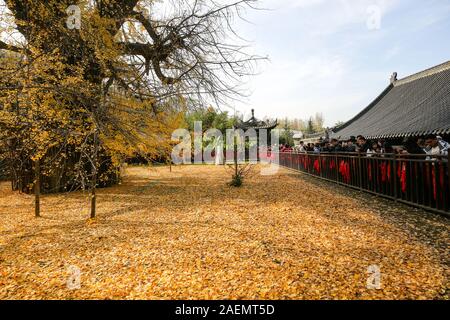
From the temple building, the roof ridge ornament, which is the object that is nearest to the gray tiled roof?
the roof ridge ornament

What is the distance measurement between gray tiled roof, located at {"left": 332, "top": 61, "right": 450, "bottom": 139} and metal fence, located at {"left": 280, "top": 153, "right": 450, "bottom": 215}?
11.5ft

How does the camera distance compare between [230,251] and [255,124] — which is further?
[255,124]

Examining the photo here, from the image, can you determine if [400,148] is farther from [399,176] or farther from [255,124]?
[255,124]

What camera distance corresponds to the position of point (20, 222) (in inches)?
243

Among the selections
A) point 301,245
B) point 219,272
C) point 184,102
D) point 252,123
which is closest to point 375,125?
point 252,123

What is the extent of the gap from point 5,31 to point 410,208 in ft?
28.6

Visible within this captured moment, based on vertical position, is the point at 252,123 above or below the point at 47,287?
above

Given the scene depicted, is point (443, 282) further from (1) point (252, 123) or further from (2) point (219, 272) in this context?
(1) point (252, 123)

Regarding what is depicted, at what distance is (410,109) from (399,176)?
945cm

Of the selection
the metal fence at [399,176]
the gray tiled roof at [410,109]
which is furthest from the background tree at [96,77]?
the gray tiled roof at [410,109]

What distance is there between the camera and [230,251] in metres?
4.01

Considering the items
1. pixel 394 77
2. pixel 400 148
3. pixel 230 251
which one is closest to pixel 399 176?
pixel 230 251

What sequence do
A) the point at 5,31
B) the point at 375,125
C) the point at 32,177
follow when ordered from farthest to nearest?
the point at 375,125
the point at 32,177
the point at 5,31

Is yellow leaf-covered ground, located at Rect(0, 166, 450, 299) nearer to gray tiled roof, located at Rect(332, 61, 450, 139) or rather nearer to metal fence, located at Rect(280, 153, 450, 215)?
metal fence, located at Rect(280, 153, 450, 215)
